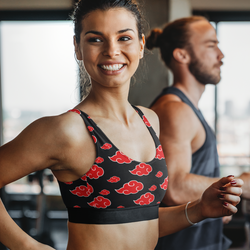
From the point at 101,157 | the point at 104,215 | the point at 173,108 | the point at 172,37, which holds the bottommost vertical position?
the point at 104,215

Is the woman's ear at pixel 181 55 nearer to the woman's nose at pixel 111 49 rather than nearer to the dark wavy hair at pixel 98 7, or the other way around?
the dark wavy hair at pixel 98 7

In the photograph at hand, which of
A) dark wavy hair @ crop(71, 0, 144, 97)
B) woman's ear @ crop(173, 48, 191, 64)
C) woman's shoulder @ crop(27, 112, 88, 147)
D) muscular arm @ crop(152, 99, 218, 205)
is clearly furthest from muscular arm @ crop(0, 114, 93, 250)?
woman's ear @ crop(173, 48, 191, 64)

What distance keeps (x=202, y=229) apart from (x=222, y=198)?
0.59m

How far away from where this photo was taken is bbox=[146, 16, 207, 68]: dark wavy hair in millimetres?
1587

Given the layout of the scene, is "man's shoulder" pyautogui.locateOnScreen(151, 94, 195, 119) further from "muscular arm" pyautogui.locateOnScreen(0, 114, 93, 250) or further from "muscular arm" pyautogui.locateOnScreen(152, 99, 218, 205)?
"muscular arm" pyautogui.locateOnScreen(0, 114, 93, 250)

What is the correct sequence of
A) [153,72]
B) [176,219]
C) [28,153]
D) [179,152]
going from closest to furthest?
[28,153] < [176,219] < [179,152] < [153,72]

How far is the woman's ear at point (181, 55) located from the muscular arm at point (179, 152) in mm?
336

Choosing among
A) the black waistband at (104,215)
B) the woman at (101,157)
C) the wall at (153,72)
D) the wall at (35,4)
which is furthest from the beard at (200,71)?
the wall at (35,4)

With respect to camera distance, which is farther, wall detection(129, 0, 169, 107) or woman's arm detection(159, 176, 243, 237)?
wall detection(129, 0, 169, 107)

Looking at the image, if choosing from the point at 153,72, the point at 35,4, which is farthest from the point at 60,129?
the point at 35,4

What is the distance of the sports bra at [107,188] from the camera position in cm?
77

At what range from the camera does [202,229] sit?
1403mm

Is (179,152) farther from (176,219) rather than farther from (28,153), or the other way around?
(28,153)

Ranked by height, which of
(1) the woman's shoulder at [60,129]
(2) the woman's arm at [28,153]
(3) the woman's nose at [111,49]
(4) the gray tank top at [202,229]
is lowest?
(4) the gray tank top at [202,229]
